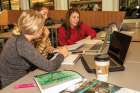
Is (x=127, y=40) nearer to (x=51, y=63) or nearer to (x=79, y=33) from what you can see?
(x=51, y=63)

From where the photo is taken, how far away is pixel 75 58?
2406 millimetres

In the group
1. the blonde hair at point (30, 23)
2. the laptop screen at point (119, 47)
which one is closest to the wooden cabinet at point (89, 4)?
the laptop screen at point (119, 47)

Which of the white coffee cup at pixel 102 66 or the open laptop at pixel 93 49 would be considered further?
the open laptop at pixel 93 49

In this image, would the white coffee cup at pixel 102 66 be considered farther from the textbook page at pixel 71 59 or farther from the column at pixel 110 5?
the column at pixel 110 5

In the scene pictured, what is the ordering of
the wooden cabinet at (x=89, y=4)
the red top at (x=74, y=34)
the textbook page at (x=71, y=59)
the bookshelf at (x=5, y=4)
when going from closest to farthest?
the textbook page at (x=71, y=59) → the red top at (x=74, y=34) → the wooden cabinet at (x=89, y=4) → the bookshelf at (x=5, y=4)

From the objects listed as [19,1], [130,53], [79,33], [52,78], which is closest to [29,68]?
[52,78]

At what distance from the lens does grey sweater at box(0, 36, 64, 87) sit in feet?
6.68

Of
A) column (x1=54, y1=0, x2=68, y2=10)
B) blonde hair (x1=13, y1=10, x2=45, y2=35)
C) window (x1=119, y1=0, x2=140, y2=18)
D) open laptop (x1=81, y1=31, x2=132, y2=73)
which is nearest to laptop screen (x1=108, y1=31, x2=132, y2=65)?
open laptop (x1=81, y1=31, x2=132, y2=73)

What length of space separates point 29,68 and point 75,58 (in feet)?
1.36

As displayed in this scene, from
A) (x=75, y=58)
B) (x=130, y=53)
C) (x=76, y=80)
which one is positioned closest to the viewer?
(x=76, y=80)

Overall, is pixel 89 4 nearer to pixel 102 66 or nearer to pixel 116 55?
pixel 116 55

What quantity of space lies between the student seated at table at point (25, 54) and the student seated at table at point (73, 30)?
164cm

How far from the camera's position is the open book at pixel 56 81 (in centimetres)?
160

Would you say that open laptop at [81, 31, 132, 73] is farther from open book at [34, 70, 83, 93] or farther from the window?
the window
